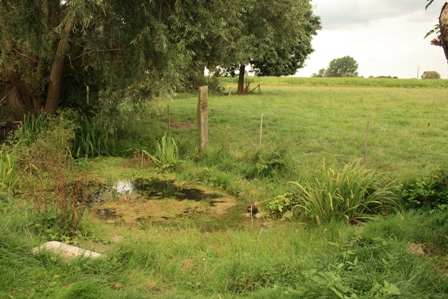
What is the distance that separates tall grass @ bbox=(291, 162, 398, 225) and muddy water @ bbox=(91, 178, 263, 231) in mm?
1200

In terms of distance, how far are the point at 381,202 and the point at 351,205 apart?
1.86ft

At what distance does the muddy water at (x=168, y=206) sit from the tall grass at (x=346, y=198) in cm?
120

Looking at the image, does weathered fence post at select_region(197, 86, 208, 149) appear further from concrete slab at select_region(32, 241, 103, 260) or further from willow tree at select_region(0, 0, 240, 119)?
concrete slab at select_region(32, 241, 103, 260)

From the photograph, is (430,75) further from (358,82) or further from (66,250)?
(66,250)

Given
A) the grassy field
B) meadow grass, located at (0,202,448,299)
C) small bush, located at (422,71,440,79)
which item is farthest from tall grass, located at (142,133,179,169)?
small bush, located at (422,71,440,79)

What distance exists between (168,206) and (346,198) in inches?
125

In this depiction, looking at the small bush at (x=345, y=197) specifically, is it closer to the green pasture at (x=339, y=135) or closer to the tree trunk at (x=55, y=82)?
the green pasture at (x=339, y=135)

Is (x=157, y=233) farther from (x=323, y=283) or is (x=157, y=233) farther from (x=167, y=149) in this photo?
(x=167, y=149)

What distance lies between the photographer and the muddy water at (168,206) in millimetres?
6531

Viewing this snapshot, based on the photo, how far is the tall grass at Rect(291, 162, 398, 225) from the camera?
5.95 m

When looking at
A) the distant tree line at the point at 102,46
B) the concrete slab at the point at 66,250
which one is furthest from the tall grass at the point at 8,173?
the concrete slab at the point at 66,250

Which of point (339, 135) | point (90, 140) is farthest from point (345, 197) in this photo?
point (90, 140)

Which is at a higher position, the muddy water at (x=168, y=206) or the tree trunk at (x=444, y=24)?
the tree trunk at (x=444, y=24)

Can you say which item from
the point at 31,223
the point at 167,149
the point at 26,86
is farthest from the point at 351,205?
the point at 26,86
